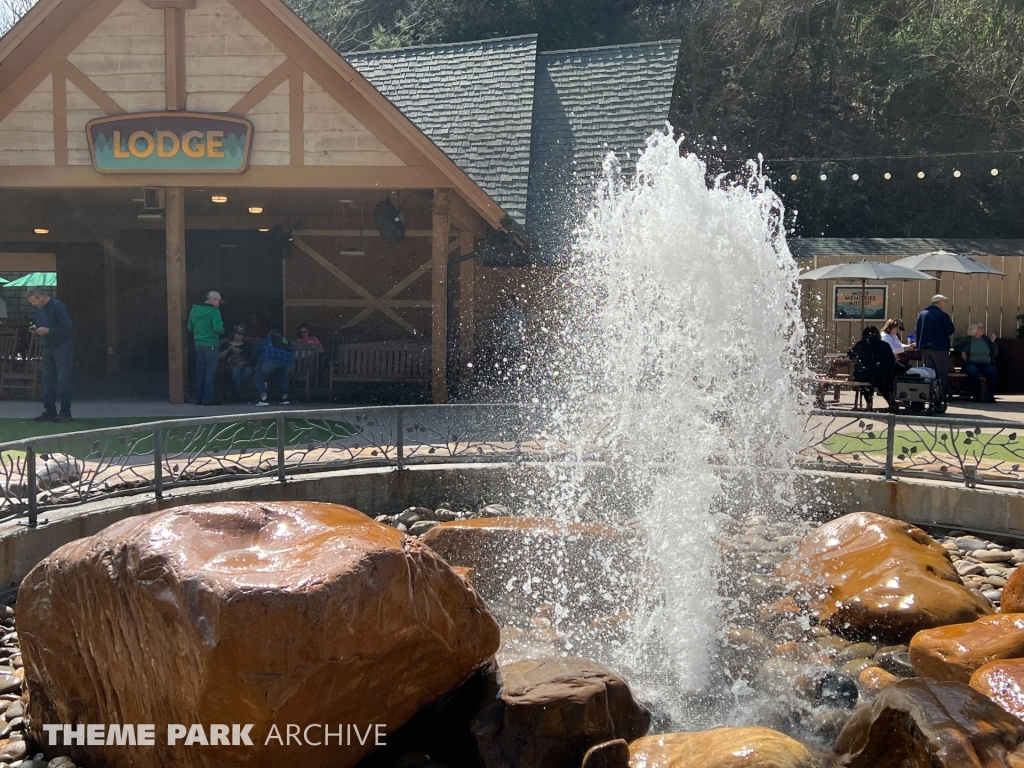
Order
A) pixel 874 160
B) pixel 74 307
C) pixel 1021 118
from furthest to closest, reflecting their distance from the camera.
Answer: pixel 874 160
pixel 1021 118
pixel 74 307

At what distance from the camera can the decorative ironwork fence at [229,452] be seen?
21.5ft

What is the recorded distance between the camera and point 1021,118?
25188mm

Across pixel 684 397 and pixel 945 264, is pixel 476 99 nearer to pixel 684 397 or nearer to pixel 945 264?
pixel 945 264

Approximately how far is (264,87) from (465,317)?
401 cm

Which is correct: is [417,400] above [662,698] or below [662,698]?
above

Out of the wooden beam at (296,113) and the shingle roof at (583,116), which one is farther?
the shingle roof at (583,116)

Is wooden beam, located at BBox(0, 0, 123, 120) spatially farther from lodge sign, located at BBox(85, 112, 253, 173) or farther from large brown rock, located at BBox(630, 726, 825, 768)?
large brown rock, located at BBox(630, 726, 825, 768)

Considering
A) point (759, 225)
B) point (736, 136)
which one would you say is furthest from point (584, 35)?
point (759, 225)

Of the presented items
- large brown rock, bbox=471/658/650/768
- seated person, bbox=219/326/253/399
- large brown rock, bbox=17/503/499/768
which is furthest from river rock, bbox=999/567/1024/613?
seated person, bbox=219/326/253/399

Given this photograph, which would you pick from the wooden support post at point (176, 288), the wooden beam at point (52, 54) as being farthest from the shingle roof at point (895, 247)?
the wooden beam at point (52, 54)

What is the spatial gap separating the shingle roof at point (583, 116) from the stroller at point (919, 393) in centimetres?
583

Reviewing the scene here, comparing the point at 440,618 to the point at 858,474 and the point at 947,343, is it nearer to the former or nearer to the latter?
the point at 858,474

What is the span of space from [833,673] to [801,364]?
10313mm

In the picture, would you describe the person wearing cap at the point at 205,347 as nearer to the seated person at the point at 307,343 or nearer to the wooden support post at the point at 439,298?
the seated person at the point at 307,343
